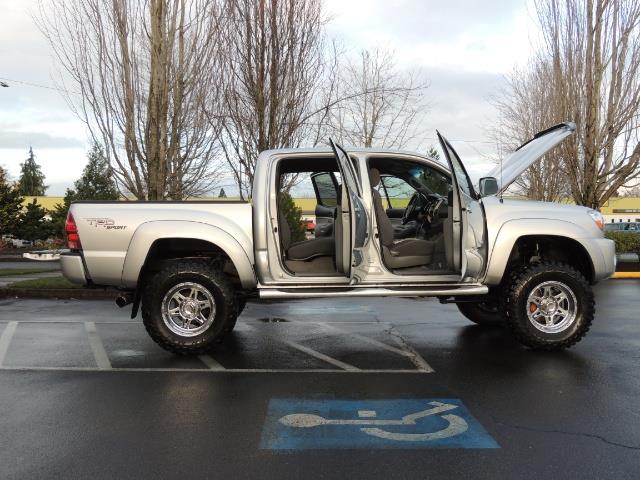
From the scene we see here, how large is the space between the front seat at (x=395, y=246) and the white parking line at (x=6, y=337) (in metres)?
4.04

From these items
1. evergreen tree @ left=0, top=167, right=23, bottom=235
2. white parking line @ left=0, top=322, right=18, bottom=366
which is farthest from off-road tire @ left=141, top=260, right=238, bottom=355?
evergreen tree @ left=0, top=167, right=23, bottom=235

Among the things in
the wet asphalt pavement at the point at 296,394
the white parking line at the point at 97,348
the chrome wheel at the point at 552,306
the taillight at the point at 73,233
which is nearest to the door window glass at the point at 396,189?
the wet asphalt pavement at the point at 296,394

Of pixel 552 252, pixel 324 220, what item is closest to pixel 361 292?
pixel 324 220

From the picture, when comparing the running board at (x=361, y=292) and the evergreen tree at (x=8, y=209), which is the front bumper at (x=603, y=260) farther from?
the evergreen tree at (x=8, y=209)

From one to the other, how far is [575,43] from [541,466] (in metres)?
15.3

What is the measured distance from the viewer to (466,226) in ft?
19.7

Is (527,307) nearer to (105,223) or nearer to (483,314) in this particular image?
(483,314)

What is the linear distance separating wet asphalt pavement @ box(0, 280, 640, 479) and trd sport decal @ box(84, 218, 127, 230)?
1339 mm

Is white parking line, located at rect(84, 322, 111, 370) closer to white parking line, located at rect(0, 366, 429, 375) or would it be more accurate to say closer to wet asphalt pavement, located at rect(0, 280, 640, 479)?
wet asphalt pavement, located at rect(0, 280, 640, 479)

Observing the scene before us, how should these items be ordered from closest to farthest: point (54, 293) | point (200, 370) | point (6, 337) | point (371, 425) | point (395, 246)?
point (371, 425) < point (200, 370) < point (395, 246) < point (6, 337) < point (54, 293)

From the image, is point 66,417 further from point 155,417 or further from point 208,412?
point 208,412

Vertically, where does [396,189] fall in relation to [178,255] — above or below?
above

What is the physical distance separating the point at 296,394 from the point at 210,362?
4.75 ft

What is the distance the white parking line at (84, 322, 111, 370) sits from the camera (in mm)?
5750
